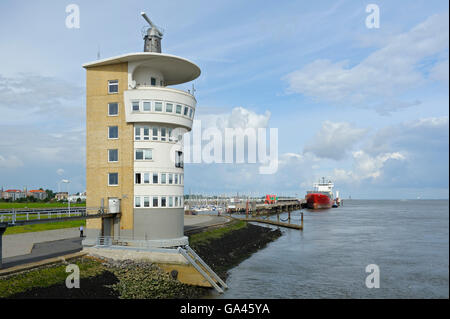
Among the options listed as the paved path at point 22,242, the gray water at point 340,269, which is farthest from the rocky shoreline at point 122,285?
the paved path at point 22,242

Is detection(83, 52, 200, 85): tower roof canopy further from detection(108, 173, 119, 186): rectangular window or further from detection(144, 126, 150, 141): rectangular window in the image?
detection(108, 173, 119, 186): rectangular window

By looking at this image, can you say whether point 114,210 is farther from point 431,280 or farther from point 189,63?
point 431,280

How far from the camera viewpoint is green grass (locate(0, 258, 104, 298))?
70.2 feet

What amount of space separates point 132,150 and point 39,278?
542 inches

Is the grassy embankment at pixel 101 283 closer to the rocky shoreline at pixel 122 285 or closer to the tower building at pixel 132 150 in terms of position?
the rocky shoreline at pixel 122 285

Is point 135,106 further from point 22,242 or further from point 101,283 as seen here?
point 22,242

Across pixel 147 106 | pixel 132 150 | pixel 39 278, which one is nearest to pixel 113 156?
pixel 132 150

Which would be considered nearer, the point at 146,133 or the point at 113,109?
the point at 146,133

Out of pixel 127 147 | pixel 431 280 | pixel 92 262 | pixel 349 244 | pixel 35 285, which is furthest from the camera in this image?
pixel 349 244

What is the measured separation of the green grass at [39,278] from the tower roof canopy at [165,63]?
1768 centimetres

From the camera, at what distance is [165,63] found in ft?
116
